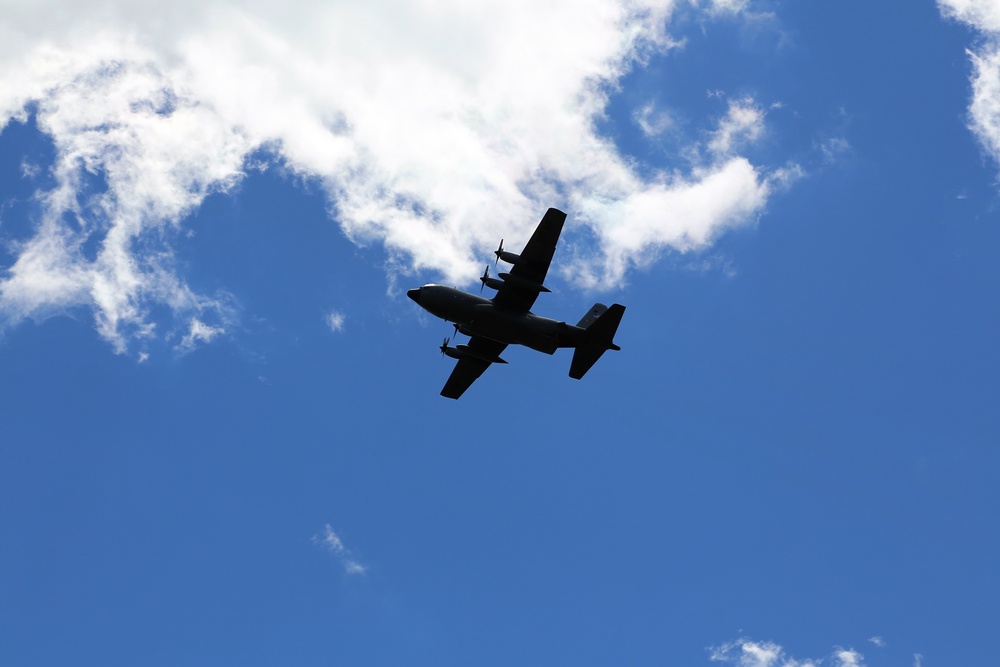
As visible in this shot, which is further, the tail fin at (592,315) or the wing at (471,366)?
the wing at (471,366)

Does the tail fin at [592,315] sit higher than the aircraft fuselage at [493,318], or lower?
higher

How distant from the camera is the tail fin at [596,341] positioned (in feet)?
184

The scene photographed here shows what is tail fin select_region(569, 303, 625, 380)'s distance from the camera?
56062mm

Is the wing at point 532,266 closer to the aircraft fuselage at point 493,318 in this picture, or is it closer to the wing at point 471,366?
the aircraft fuselage at point 493,318

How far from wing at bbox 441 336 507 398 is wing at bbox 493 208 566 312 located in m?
5.28

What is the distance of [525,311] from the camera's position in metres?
57.3

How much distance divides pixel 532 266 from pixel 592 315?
6334 mm

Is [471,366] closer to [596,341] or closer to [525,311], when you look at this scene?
[525,311]

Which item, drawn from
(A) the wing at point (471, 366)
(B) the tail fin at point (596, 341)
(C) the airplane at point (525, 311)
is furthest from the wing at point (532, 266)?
(A) the wing at point (471, 366)

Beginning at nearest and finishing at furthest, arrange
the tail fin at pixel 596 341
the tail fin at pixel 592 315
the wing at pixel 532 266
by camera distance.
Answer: the wing at pixel 532 266
the tail fin at pixel 596 341
the tail fin at pixel 592 315

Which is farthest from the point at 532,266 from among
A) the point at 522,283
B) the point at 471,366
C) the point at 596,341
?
the point at 471,366

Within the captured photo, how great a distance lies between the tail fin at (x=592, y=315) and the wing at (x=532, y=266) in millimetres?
4222

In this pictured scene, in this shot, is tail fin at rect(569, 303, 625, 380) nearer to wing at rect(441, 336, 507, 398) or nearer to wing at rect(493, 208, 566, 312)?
wing at rect(493, 208, 566, 312)

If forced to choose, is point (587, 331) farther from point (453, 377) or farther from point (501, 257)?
point (453, 377)
